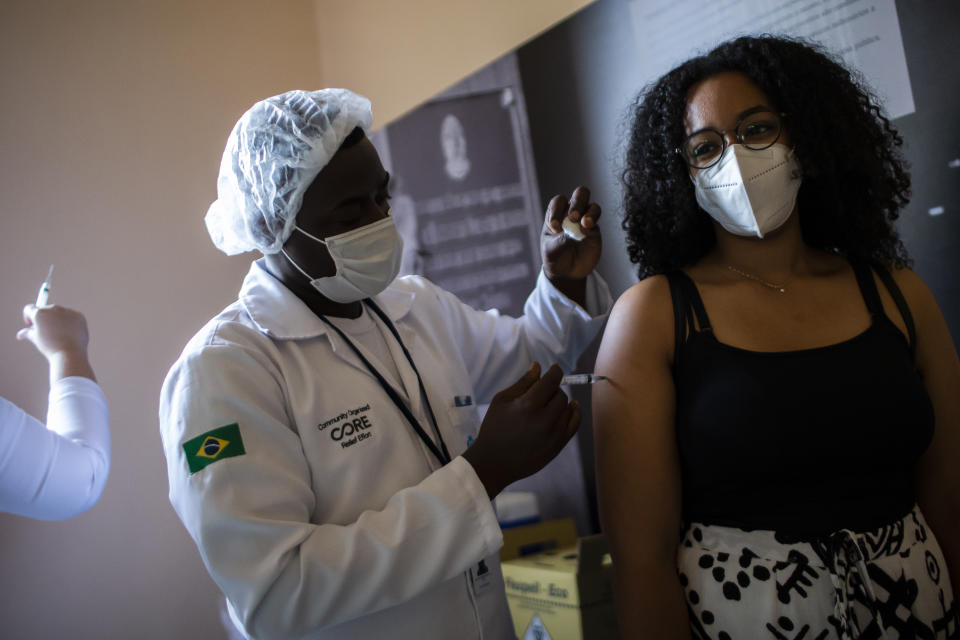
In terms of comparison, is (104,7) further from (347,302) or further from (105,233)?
(347,302)

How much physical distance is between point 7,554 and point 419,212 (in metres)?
1.89

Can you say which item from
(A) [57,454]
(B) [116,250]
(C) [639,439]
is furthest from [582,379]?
(B) [116,250]

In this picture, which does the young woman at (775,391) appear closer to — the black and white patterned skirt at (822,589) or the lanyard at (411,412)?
the black and white patterned skirt at (822,589)

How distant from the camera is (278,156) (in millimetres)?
1352

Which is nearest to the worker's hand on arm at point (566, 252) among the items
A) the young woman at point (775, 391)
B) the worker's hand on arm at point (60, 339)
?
the young woman at point (775, 391)

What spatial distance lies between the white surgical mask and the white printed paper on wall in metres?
1.08

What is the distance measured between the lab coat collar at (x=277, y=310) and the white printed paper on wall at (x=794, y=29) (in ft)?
4.09

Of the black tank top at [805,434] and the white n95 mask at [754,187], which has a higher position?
the white n95 mask at [754,187]

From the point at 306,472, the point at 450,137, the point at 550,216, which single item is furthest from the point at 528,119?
the point at 306,472

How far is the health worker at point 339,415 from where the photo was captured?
114 cm

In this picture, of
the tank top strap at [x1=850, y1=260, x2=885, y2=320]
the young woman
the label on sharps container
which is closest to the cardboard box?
the label on sharps container

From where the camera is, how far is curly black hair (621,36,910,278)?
1.40 m

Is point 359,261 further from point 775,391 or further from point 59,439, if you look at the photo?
point 59,439

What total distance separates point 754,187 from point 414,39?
7.41 feet
